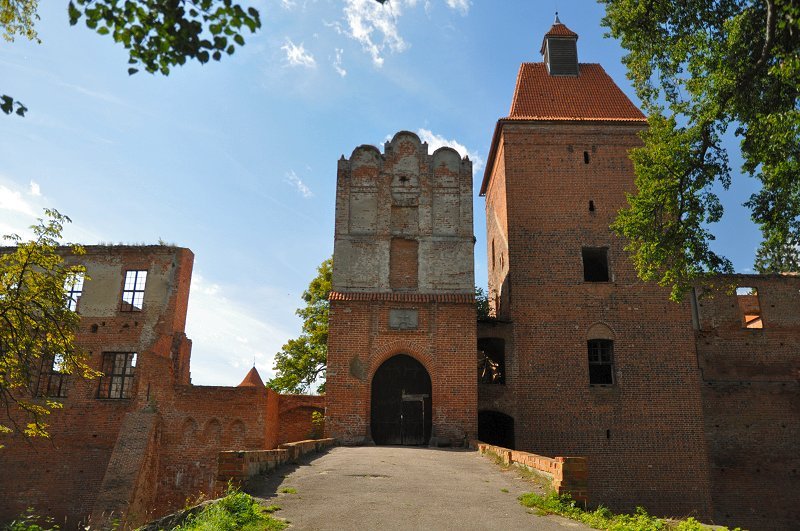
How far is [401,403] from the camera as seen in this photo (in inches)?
680

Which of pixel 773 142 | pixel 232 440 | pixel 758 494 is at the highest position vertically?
pixel 773 142

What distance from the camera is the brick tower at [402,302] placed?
16875 millimetres

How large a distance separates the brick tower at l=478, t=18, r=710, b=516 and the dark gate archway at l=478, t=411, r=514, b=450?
2.0 inches

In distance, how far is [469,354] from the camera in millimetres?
17234

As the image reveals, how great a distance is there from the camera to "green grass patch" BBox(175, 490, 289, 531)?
6.77 metres

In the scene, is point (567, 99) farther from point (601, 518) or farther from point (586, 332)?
point (601, 518)

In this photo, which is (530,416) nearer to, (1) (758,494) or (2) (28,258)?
(1) (758,494)

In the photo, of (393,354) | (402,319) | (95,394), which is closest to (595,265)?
(402,319)

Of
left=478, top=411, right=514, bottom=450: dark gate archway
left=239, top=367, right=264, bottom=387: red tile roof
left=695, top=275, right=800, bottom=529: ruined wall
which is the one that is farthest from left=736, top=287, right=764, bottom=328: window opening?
left=239, top=367, right=264, bottom=387: red tile roof

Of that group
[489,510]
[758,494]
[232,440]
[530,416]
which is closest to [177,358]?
[232,440]

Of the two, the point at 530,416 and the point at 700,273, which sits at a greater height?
the point at 700,273

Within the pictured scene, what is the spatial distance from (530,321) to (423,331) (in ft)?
11.9

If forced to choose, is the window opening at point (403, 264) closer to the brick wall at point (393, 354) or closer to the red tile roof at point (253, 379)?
the brick wall at point (393, 354)

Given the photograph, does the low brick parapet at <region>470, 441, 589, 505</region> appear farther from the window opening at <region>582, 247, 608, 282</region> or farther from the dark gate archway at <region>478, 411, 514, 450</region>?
the window opening at <region>582, 247, 608, 282</region>
